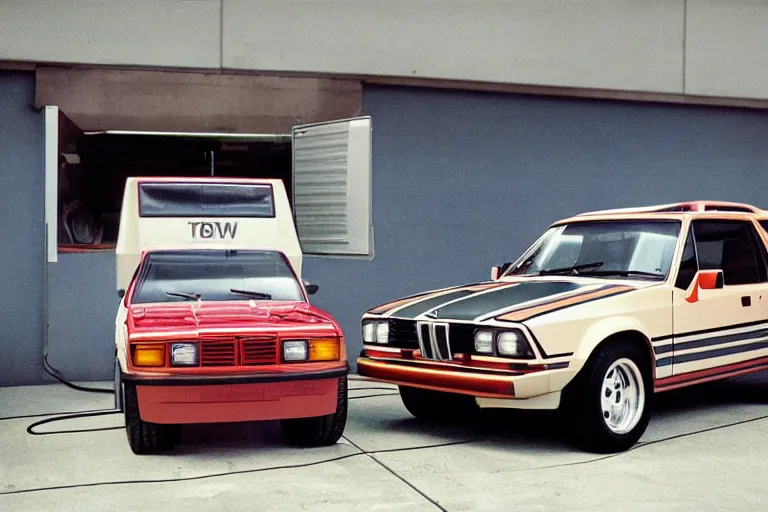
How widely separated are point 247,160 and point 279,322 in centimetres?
472

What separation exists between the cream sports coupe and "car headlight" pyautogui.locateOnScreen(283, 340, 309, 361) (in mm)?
784

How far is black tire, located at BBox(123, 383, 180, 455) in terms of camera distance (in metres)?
6.36

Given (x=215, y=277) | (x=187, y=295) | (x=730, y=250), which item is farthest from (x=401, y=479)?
(x=730, y=250)

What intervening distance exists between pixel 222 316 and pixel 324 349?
74 cm

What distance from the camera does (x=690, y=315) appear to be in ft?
23.4

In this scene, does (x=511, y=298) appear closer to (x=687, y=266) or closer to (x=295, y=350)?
(x=687, y=266)

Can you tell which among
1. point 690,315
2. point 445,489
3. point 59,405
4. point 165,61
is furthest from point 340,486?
point 165,61

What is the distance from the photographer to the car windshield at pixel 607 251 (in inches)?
284

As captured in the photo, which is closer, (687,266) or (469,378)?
(469,378)

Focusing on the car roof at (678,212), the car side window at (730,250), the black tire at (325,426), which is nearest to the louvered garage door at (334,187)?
the car roof at (678,212)

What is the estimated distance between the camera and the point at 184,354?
20.3 feet

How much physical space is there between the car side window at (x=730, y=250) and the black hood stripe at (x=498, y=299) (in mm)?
1219

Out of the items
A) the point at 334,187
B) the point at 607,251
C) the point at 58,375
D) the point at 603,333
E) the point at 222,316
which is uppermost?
the point at 334,187

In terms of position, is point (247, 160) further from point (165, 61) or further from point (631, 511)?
point (631, 511)
